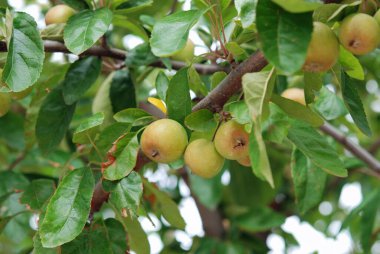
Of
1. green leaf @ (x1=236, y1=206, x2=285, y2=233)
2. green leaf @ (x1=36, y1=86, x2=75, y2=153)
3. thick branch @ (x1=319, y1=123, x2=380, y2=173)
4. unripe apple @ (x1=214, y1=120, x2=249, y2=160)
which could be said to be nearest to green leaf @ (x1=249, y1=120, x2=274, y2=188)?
unripe apple @ (x1=214, y1=120, x2=249, y2=160)

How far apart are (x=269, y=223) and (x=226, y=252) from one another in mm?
138

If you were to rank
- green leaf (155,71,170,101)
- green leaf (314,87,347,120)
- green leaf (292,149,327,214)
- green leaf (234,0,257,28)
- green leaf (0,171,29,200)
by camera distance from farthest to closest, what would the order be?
1. green leaf (0,171,29,200)
2. green leaf (314,87,347,120)
3. green leaf (292,149,327,214)
4. green leaf (155,71,170,101)
5. green leaf (234,0,257,28)

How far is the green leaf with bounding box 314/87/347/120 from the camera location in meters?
1.18

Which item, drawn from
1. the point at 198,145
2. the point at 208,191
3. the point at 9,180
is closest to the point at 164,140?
the point at 198,145

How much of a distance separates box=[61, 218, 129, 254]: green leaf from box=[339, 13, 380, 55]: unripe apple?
47 centimetres

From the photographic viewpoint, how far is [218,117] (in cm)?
85

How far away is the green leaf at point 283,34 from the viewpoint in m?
0.62

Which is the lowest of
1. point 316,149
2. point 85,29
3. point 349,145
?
point 349,145

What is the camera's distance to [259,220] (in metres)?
1.64

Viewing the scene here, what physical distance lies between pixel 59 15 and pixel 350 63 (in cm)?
52

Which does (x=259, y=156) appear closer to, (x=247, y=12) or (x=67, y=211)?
(x=247, y=12)

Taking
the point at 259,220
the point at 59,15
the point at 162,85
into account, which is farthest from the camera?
the point at 259,220

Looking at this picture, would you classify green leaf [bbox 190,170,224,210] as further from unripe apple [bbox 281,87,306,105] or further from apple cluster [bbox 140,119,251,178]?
apple cluster [bbox 140,119,251,178]

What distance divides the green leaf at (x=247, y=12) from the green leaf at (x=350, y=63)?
7.1 inches
